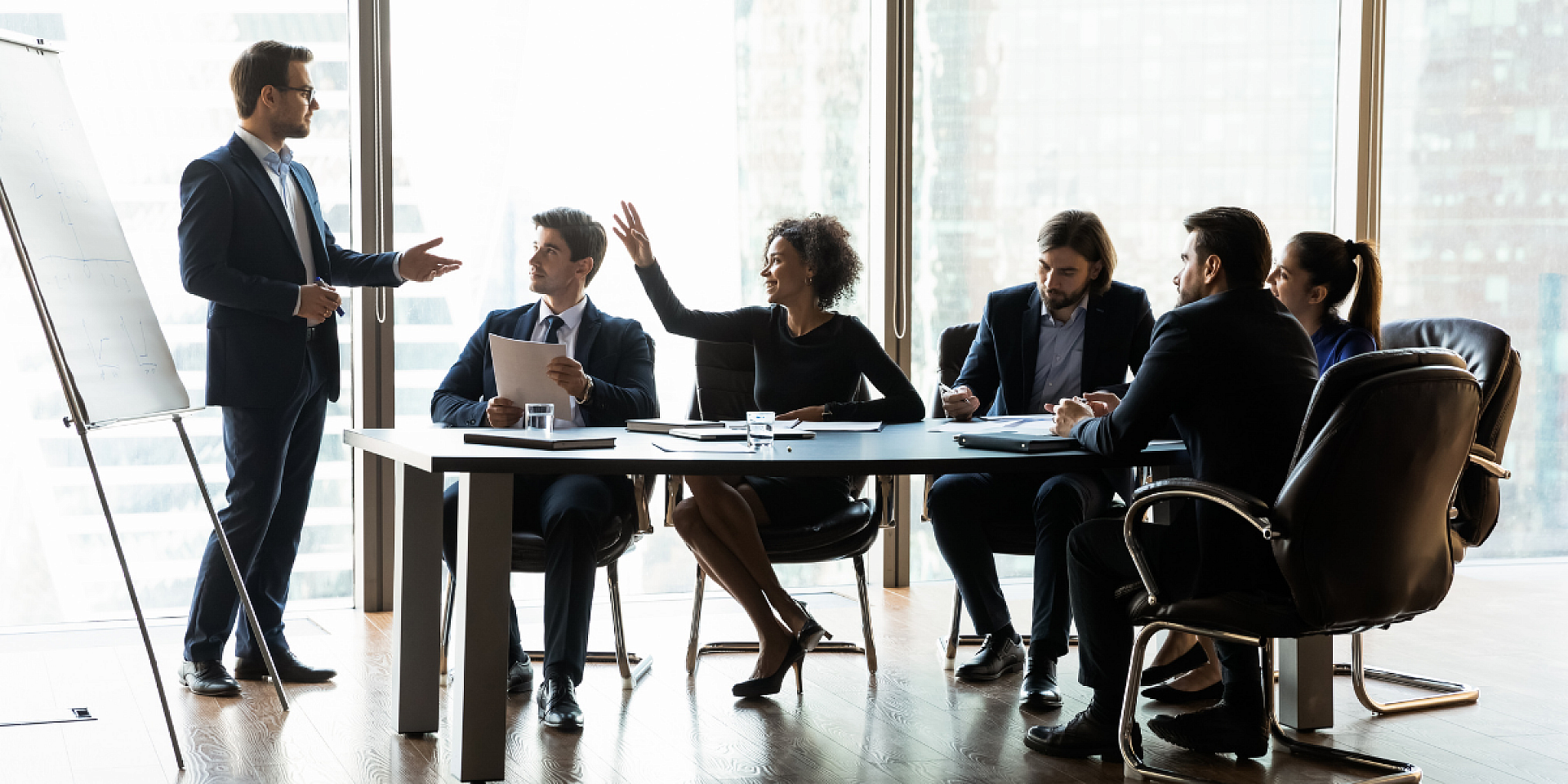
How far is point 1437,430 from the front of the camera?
7.83ft

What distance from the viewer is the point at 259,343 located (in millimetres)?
3436

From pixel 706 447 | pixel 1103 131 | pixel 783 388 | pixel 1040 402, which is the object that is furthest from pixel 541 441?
pixel 1103 131

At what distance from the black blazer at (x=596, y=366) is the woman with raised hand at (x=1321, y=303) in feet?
4.82

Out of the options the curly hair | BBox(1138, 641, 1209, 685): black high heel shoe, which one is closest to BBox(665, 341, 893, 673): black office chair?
the curly hair

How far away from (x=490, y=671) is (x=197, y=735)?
0.87 metres

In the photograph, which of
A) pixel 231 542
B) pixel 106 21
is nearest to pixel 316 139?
pixel 106 21

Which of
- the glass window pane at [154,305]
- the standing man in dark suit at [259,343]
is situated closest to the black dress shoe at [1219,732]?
the standing man in dark suit at [259,343]

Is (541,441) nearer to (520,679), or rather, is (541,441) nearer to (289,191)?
(520,679)

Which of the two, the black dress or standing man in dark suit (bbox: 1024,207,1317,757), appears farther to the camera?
the black dress

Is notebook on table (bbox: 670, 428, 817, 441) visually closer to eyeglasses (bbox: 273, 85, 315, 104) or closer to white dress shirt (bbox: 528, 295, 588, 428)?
white dress shirt (bbox: 528, 295, 588, 428)

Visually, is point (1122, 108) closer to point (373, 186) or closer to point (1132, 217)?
point (1132, 217)

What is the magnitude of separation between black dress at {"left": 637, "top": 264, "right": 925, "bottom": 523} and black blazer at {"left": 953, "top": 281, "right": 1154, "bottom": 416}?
0.32 meters

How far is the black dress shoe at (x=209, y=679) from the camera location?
11.0ft

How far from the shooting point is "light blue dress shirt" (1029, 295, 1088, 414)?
12.2 ft
